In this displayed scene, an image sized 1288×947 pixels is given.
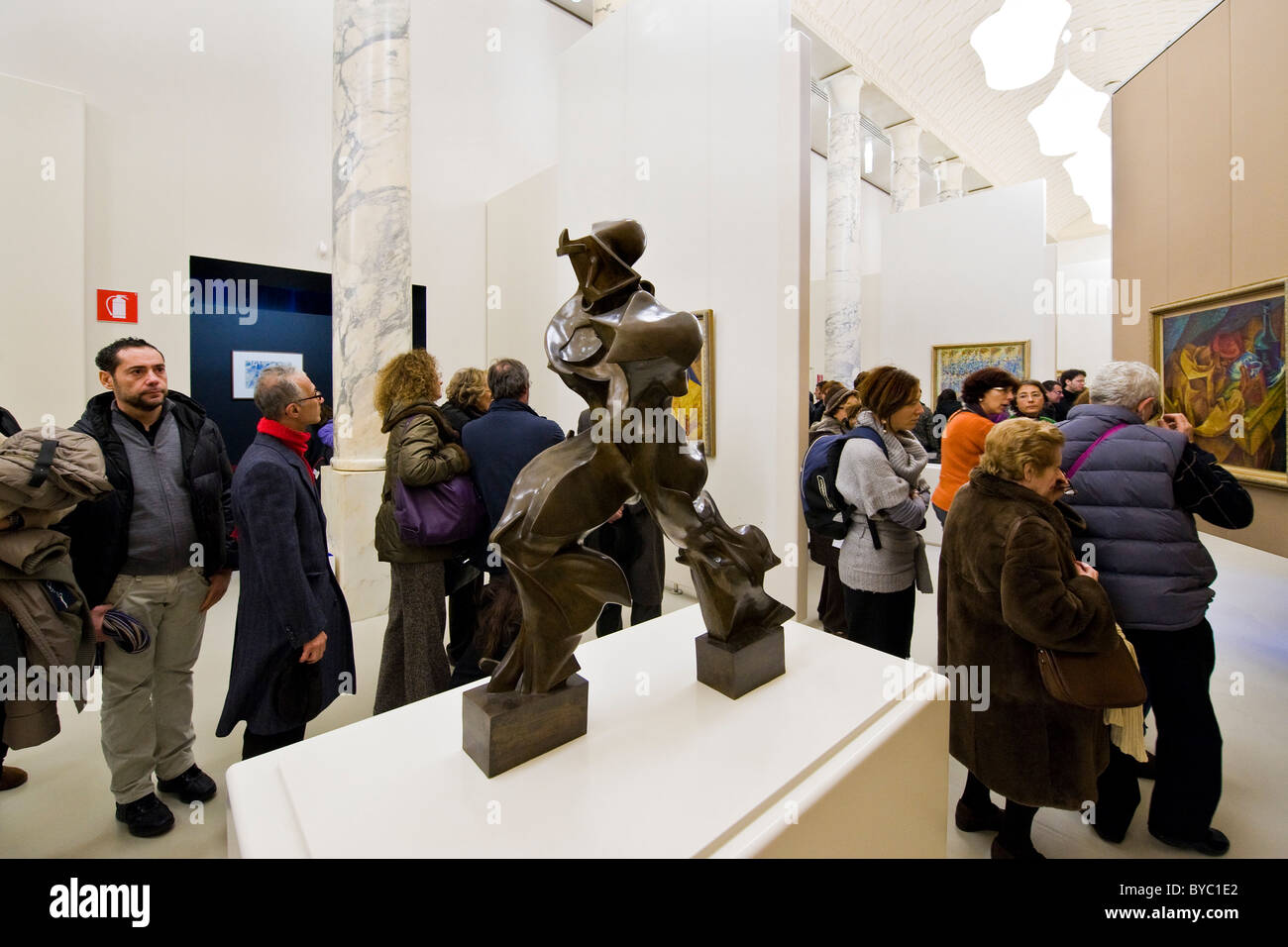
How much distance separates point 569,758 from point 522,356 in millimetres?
8298

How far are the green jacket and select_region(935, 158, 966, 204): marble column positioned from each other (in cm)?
1872

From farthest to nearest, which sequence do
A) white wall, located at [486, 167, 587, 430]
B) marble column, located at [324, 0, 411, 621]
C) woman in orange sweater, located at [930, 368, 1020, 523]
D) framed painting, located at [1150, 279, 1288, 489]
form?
white wall, located at [486, 167, 587, 430] → marble column, located at [324, 0, 411, 621] → woman in orange sweater, located at [930, 368, 1020, 523] → framed painting, located at [1150, 279, 1288, 489]

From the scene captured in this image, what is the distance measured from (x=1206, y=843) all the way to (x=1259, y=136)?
407cm

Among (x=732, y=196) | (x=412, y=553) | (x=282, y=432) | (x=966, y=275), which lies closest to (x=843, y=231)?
(x=966, y=275)

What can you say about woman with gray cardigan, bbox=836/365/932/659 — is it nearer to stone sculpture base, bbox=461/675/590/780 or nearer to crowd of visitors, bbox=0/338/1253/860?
crowd of visitors, bbox=0/338/1253/860

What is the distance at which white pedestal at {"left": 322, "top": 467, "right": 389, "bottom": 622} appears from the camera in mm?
5637

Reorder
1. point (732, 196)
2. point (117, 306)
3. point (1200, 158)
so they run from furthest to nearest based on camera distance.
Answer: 1. point (117, 306)
2. point (732, 196)
3. point (1200, 158)

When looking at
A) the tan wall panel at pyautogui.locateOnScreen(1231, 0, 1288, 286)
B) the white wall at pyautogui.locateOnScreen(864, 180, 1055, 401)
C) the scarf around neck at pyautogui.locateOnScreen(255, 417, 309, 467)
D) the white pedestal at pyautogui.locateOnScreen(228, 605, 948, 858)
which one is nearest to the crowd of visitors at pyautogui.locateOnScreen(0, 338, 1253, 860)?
the scarf around neck at pyautogui.locateOnScreen(255, 417, 309, 467)

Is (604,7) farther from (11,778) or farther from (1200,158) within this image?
(11,778)

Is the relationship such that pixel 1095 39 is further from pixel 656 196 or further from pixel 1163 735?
pixel 1163 735

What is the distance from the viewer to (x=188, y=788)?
291 cm

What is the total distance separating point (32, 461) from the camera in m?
2.23
